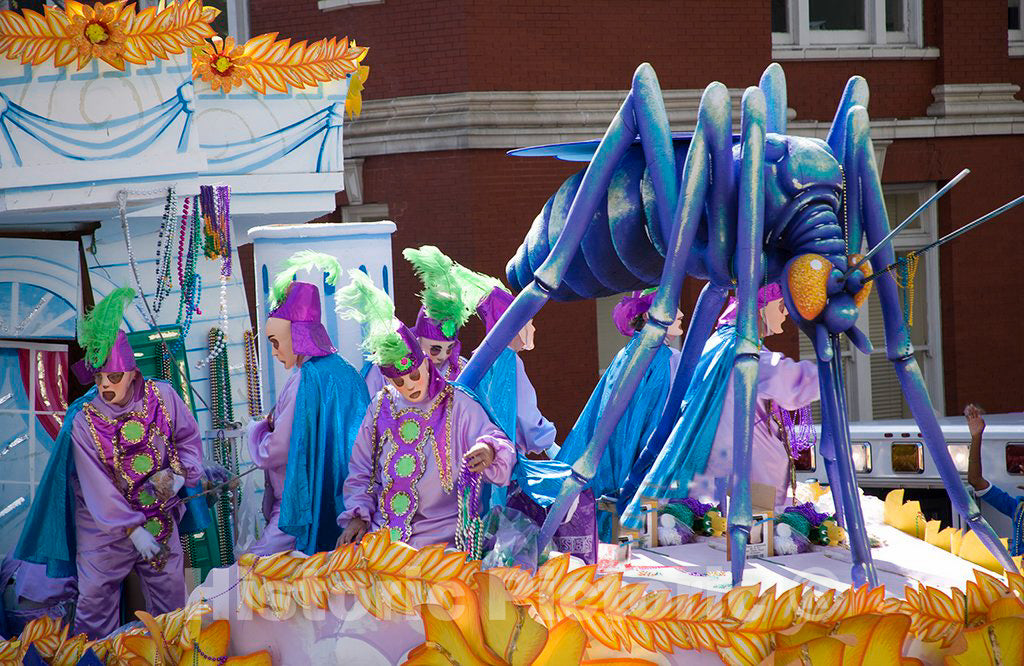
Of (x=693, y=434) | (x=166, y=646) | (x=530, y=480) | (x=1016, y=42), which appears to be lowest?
(x=166, y=646)

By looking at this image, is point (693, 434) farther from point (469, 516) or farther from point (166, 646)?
point (166, 646)

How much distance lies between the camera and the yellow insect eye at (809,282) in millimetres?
4312

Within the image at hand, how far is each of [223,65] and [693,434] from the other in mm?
3361

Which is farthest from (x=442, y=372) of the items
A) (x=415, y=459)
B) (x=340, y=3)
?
(x=340, y=3)

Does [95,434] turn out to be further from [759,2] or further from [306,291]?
[759,2]

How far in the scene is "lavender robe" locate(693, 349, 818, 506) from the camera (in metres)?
4.98

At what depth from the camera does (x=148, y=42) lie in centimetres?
618

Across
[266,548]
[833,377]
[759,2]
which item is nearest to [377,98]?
[759,2]

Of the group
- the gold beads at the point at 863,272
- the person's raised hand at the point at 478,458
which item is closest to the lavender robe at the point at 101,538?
the person's raised hand at the point at 478,458

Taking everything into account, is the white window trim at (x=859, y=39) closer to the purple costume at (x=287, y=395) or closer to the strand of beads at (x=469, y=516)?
the purple costume at (x=287, y=395)

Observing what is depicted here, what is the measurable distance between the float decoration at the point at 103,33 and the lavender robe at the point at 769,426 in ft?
9.94

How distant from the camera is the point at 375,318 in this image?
16.9 feet

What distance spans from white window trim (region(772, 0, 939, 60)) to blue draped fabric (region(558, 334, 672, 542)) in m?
5.79

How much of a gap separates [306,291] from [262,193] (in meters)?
1.69
